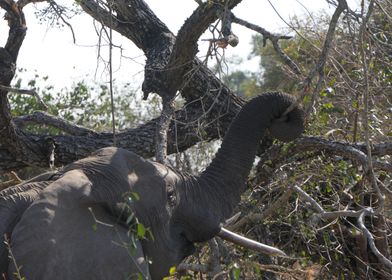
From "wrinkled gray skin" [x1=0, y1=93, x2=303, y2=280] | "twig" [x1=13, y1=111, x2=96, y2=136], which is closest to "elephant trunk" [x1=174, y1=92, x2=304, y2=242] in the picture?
"wrinkled gray skin" [x1=0, y1=93, x2=303, y2=280]

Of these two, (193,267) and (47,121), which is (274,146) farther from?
(47,121)

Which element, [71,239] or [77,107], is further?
[77,107]

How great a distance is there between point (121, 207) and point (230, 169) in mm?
911

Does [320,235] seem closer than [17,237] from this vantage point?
No

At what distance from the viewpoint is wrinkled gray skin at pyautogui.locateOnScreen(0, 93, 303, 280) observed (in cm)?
401

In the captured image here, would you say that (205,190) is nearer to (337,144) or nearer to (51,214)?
(51,214)

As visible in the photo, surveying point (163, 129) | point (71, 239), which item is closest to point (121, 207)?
point (71, 239)

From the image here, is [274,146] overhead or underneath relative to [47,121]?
overhead

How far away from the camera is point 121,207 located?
14.5 feet

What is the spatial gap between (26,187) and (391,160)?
10.2ft

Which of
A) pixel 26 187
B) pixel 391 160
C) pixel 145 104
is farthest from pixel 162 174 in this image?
pixel 145 104

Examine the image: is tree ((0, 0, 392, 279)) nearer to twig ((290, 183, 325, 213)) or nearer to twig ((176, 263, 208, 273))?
twig ((290, 183, 325, 213))

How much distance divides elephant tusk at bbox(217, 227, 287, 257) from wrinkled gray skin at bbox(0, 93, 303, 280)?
12cm

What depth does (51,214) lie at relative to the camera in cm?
408
